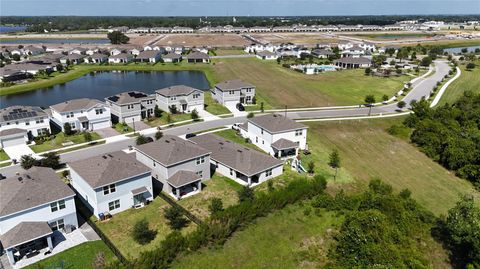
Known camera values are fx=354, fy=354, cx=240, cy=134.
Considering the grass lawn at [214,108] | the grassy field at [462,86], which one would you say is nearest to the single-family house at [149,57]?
the grass lawn at [214,108]

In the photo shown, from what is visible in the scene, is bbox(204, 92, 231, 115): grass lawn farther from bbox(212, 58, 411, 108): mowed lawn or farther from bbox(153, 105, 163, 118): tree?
bbox(212, 58, 411, 108): mowed lawn

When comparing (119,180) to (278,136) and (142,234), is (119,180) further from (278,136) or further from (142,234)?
(278,136)

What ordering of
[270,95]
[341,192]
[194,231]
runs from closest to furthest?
[194,231], [341,192], [270,95]

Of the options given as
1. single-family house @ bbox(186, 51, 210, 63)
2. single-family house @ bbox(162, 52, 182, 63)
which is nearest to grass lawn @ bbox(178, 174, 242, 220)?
single-family house @ bbox(186, 51, 210, 63)

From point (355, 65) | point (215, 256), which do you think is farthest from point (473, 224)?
point (355, 65)

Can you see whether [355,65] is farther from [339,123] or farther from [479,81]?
[339,123]

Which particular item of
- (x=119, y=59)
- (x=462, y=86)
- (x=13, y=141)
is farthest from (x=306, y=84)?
(x=119, y=59)

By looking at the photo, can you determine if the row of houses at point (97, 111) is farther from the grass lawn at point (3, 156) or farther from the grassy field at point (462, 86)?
the grassy field at point (462, 86)
